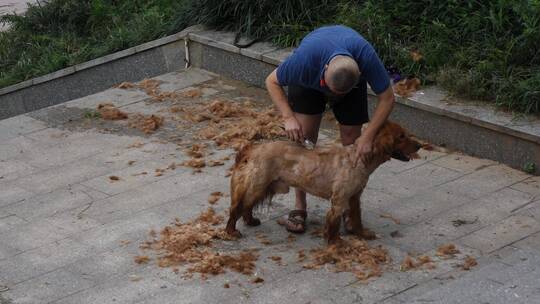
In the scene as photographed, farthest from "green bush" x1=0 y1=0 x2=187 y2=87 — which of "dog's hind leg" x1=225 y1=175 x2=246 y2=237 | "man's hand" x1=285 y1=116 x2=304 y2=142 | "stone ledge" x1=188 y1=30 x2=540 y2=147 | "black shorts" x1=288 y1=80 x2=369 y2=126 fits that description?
"man's hand" x1=285 y1=116 x2=304 y2=142

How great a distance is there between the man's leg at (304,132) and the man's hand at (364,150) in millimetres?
549

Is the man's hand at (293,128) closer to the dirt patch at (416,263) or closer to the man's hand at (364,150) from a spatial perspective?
the man's hand at (364,150)

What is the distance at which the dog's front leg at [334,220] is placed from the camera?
621 centimetres

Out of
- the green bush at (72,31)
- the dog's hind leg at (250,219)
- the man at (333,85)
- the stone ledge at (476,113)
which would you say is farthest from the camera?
the green bush at (72,31)

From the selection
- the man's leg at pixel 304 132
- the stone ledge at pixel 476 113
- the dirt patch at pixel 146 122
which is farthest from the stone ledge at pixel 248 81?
the man's leg at pixel 304 132

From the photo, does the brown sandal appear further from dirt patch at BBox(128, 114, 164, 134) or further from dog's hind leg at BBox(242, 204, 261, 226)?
dirt patch at BBox(128, 114, 164, 134)

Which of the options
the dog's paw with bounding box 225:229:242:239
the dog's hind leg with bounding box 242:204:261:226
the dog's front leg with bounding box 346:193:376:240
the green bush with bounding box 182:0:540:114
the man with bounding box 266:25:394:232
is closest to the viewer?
the man with bounding box 266:25:394:232

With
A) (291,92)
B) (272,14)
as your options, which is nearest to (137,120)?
(272,14)

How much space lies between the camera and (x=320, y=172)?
20.5ft

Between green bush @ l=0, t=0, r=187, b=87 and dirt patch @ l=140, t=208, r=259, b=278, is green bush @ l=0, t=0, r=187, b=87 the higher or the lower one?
the higher one

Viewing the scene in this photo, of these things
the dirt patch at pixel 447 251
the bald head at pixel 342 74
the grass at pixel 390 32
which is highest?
the bald head at pixel 342 74

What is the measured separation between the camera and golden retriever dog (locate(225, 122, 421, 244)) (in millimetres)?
6168

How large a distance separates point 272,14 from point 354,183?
479 centimetres

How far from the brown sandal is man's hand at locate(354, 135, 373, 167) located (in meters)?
0.70
